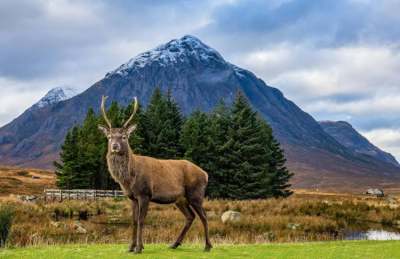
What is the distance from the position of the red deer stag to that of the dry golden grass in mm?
Answer: 7493

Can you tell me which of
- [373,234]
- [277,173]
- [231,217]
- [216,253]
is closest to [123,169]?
[216,253]

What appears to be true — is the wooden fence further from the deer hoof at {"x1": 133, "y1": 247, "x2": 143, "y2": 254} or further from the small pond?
the deer hoof at {"x1": 133, "y1": 247, "x2": 143, "y2": 254}

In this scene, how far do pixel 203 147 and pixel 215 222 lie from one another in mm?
23551

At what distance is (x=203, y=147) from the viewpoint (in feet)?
182

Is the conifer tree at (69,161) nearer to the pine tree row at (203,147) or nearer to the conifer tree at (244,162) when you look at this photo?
the pine tree row at (203,147)

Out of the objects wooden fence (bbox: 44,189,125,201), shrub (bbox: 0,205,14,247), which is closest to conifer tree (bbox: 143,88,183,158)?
wooden fence (bbox: 44,189,125,201)

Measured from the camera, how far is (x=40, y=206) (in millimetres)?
39094

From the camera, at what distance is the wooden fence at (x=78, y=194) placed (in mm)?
50531

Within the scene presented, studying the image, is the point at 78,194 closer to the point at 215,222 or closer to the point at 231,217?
the point at 231,217

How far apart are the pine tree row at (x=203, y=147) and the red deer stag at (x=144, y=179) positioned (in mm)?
38522

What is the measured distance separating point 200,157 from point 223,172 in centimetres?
310

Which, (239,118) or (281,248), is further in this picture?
(239,118)

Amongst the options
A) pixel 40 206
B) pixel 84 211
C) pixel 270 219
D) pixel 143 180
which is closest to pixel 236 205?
pixel 270 219

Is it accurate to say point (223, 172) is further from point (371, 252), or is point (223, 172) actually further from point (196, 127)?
point (371, 252)
